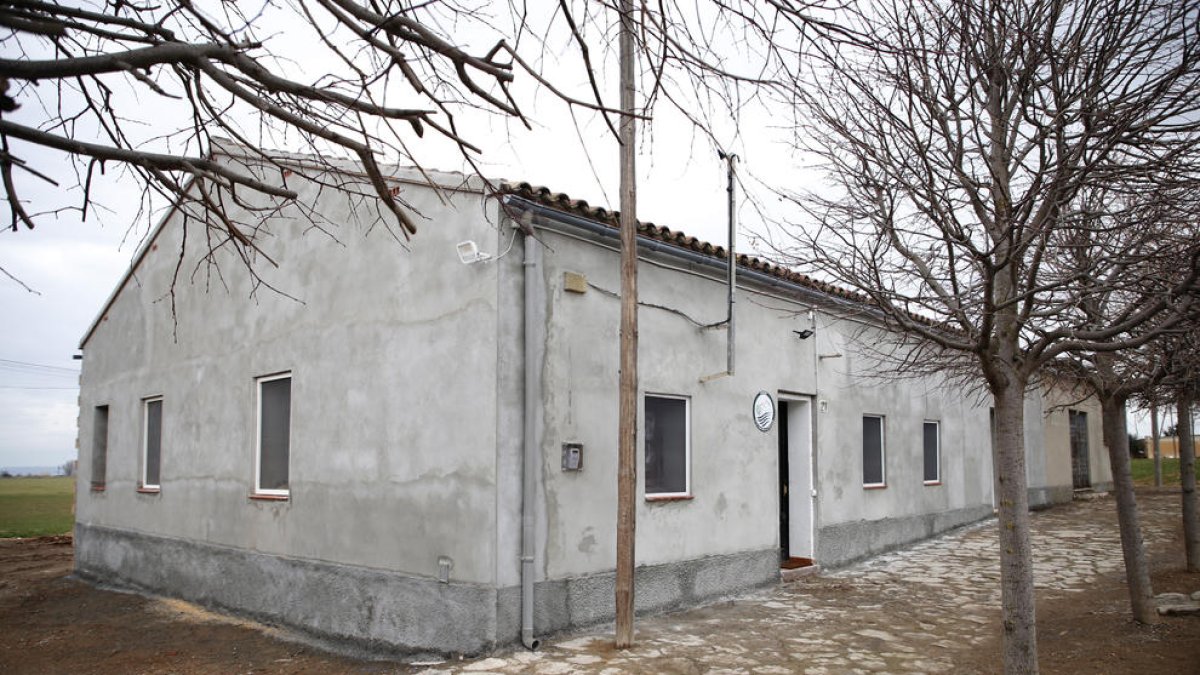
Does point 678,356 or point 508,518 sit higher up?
point 678,356

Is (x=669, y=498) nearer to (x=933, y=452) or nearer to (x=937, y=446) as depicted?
(x=933, y=452)

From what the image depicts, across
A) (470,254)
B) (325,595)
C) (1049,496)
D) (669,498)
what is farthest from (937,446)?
(325,595)

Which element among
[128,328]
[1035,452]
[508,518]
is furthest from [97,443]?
[1035,452]

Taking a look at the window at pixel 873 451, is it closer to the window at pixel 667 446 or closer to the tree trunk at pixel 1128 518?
the tree trunk at pixel 1128 518

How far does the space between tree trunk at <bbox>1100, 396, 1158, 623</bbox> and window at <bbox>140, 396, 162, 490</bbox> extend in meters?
12.0

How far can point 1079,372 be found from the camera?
8.99 meters

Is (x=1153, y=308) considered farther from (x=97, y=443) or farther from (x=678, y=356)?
(x=97, y=443)

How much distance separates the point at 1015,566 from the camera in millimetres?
5699

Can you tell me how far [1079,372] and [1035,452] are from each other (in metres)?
13.5

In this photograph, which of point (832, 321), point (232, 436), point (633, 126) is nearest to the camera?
point (633, 126)

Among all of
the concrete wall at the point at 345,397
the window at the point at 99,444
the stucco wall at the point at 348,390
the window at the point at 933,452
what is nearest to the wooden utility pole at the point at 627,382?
the concrete wall at the point at 345,397

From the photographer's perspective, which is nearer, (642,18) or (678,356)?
(642,18)

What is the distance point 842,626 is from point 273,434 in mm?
6529

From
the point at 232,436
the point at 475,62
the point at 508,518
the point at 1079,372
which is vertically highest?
the point at 475,62
